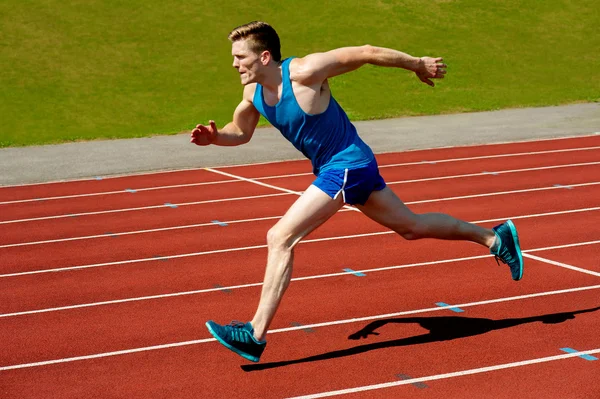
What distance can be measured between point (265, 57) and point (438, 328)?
2118 mm

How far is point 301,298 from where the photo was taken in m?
6.70

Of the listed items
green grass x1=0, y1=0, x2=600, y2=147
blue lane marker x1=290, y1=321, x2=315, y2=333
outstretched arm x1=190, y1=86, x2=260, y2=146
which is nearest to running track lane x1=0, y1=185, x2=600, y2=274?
blue lane marker x1=290, y1=321, x2=315, y2=333

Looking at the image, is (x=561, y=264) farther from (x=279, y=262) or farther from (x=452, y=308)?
(x=279, y=262)

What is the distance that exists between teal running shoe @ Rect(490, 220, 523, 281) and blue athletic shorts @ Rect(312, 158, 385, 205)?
3.79 feet

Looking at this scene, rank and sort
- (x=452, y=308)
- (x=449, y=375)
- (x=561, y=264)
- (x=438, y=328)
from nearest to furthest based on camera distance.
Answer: (x=449, y=375)
(x=438, y=328)
(x=452, y=308)
(x=561, y=264)

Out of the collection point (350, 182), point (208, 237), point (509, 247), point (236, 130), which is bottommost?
point (208, 237)

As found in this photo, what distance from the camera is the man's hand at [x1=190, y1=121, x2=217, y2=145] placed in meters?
5.50

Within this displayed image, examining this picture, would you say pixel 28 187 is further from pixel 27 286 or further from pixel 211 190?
pixel 27 286

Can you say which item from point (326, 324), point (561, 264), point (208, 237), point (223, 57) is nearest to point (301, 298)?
point (326, 324)

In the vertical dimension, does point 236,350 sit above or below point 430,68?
below

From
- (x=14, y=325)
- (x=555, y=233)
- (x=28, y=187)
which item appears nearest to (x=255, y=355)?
(x=14, y=325)

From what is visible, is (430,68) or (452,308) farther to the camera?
(452,308)

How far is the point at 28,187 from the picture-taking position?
502 inches

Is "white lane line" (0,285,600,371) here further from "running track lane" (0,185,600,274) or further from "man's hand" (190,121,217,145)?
"running track lane" (0,185,600,274)
